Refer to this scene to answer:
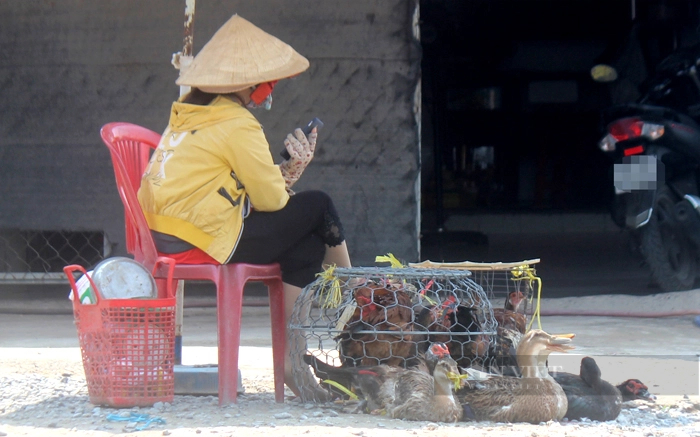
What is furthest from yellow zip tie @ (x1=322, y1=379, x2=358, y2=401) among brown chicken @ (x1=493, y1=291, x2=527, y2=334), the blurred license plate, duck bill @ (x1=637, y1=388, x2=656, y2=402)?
the blurred license plate

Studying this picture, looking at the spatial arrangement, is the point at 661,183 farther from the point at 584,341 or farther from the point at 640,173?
the point at 584,341

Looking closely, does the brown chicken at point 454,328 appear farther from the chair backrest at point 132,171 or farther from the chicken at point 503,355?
the chair backrest at point 132,171

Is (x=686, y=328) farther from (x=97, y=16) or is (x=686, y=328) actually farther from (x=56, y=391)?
(x=97, y=16)

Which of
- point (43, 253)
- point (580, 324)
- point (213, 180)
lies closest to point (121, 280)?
point (213, 180)

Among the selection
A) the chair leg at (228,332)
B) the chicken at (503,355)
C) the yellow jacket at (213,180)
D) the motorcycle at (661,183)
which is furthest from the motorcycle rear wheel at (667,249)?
the chair leg at (228,332)

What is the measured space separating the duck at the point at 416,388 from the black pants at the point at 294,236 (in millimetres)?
441

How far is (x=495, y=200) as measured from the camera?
11.4 m

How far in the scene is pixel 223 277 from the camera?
2.87 m

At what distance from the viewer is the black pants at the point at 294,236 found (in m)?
2.95

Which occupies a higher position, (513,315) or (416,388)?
(513,315)

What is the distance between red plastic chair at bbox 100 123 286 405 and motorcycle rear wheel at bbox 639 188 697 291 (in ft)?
9.81

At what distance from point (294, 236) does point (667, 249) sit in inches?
125

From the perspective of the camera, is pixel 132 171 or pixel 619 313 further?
pixel 619 313

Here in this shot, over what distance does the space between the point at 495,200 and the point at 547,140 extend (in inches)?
43.1
